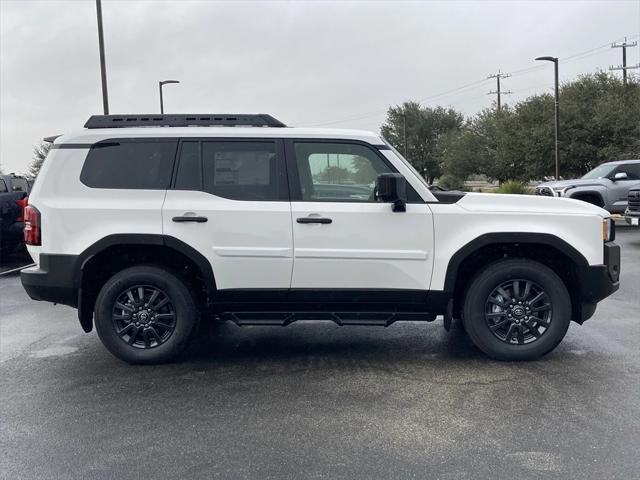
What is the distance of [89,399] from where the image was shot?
15.2 feet

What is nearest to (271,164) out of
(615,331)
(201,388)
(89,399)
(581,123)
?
(201,388)

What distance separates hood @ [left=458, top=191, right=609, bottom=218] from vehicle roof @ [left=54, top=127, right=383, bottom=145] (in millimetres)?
922

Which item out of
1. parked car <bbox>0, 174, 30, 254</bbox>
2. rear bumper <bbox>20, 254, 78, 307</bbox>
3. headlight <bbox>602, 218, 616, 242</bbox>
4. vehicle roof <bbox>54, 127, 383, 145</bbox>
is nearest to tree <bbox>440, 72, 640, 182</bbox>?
parked car <bbox>0, 174, 30, 254</bbox>

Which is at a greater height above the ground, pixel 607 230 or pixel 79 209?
pixel 79 209

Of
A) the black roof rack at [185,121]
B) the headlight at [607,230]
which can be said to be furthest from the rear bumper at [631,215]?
the black roof rack at [185,121]

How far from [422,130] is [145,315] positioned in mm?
65877

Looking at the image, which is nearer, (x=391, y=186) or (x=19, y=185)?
(x=391, y=186)

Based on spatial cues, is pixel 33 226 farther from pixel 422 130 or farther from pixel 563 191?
pixel 422 130

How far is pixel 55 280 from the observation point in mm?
5250

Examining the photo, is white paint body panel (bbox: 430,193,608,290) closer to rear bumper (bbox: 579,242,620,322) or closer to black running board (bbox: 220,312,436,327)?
rear bumper (bbox: 579,242,620,322)

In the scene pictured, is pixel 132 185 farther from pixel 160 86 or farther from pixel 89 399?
pixel 160 86

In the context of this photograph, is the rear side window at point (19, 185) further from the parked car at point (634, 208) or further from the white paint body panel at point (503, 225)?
the parked car at point (634, 208)

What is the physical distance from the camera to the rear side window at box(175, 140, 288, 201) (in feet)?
17.1

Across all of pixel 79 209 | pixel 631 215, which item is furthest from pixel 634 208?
pixel 79 209
